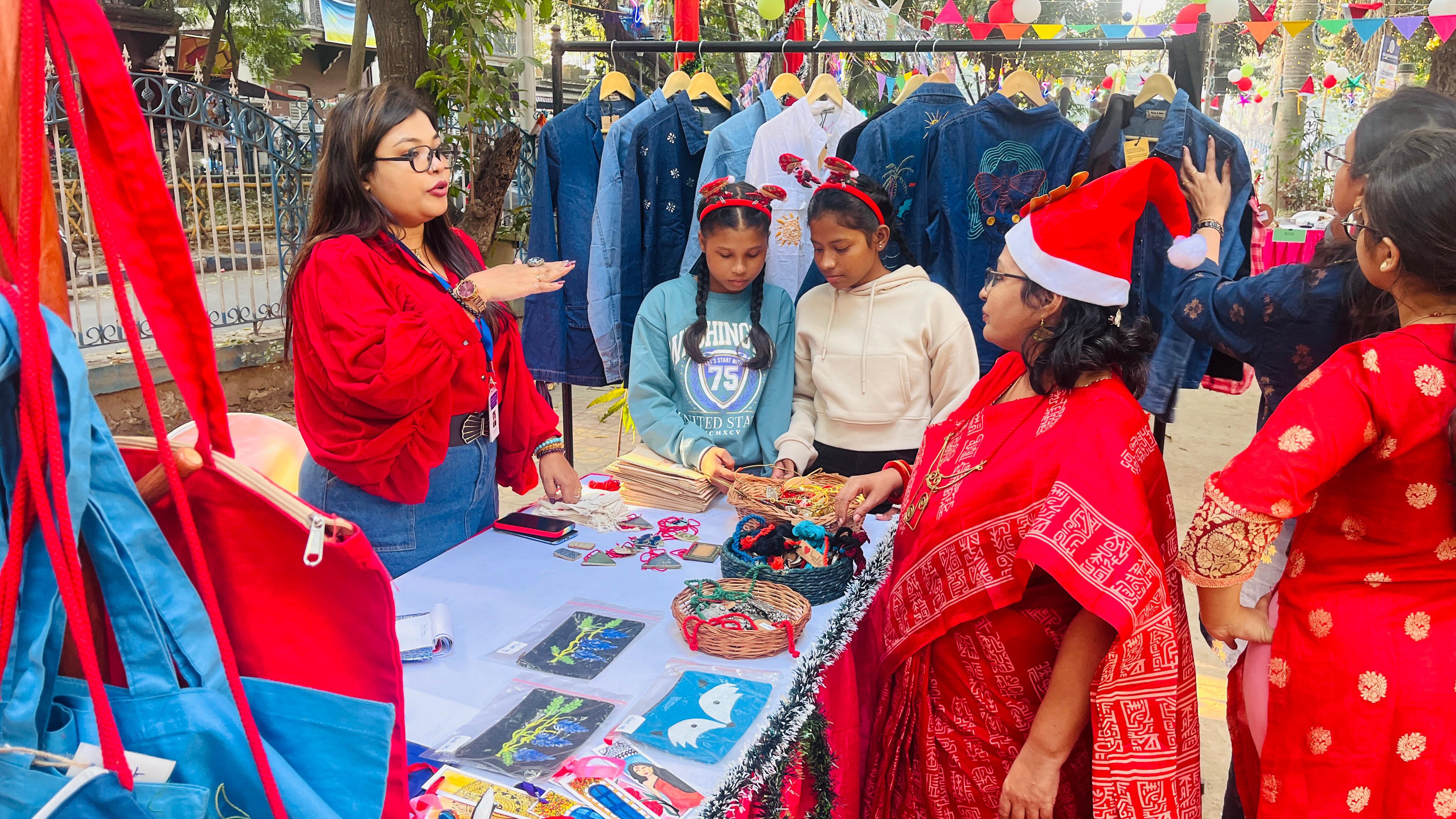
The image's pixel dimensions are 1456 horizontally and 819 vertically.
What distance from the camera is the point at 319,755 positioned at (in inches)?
30.9

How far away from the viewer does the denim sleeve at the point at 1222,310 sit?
2.04 meters

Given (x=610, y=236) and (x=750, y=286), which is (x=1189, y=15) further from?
(x=610, y=236)

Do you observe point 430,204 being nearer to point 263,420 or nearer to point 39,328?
point 263,420

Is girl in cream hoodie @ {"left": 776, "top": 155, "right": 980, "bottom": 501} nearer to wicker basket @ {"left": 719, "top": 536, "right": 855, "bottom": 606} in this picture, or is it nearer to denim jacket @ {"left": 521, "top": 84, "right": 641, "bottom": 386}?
wicker basket @ {"left": 719, "top": 536, "right": 855, "bottom": 606}

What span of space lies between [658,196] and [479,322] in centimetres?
145

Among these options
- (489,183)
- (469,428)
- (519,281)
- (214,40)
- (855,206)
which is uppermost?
(214,40)

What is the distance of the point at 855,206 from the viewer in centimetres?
255

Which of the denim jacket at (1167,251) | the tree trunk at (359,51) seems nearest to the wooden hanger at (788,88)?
the denim jacket at (1167,251)

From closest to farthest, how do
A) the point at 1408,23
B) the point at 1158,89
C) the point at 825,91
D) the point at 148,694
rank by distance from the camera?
the point at 148,694, the point at 1158,89, the point at 825,91, the point at 1408,23

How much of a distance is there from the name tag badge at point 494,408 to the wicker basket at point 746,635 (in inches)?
28.8

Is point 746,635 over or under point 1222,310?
under

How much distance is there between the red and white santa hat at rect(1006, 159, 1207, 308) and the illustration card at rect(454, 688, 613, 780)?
1.05 m

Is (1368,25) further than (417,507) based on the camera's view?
Yes

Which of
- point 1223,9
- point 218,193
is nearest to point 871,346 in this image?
point 1223,9
